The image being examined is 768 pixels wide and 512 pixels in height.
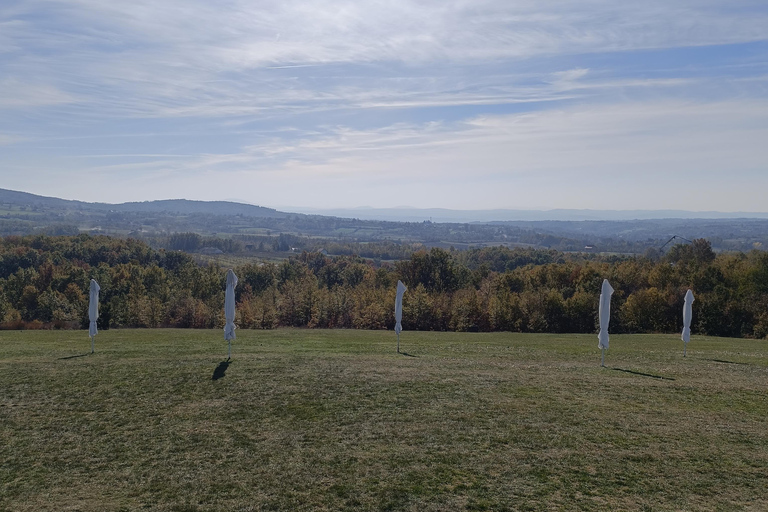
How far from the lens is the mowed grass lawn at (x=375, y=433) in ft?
33.0

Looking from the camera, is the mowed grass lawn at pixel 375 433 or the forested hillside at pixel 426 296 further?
the forested hillside at pixel 426 296

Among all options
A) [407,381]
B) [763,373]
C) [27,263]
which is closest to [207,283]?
[27,263]

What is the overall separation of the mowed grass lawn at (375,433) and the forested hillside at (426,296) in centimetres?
2395

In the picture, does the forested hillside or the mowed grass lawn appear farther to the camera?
the forested hillside

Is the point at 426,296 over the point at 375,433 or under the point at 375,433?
under

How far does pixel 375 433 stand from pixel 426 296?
151 ft

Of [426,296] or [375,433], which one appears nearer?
[375,433]

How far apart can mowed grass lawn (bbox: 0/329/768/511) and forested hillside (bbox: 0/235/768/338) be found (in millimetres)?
23948

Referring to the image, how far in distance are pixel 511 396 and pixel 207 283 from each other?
65925mm

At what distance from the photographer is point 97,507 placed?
9547 mm

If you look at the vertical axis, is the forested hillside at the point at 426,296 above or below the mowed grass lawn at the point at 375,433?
below

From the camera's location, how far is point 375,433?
515 inches

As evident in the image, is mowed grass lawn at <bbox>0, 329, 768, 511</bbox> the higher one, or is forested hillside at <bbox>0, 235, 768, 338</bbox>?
mowed grass lawn at <bbox>0, 329, 768, 511</bbox>

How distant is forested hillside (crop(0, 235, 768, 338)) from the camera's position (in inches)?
2028
